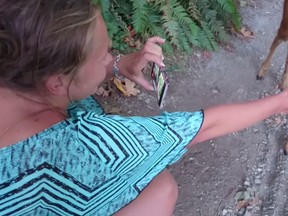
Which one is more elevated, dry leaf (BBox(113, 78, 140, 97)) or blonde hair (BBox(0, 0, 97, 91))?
blonde hair (BBox(0, 0, 97, 91))

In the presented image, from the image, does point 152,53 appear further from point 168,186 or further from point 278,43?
point 278,43

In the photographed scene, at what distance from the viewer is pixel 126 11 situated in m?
4.49

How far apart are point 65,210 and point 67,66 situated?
1.67 ft

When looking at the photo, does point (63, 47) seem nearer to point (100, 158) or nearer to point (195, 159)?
point (100, 158)

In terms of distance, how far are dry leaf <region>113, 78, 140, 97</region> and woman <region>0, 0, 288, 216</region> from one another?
177cm

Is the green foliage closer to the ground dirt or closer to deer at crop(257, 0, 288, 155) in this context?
the ground dirt

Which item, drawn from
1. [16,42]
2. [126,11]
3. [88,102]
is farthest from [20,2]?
[126,11]

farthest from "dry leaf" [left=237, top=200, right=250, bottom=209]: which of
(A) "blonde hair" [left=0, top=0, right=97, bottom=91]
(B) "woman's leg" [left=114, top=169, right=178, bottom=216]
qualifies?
(A) "blonde hair" [left=0, top=0, right=97, bottom=91]

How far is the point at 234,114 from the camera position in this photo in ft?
7.70

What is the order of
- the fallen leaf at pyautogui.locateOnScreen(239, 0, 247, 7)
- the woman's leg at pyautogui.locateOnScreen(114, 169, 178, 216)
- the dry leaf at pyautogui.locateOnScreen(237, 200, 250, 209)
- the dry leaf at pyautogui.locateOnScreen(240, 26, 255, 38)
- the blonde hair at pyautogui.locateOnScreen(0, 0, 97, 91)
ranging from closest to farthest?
the blonde hair at pyautogui.locateOnScreen(0, 0, 97, 91) < the woman's leg at pyautogui.locateOnScreen(114, 169, 178, 216) < the dry leaf at pyautogui.locateOnScreen(237, 200, 250, 209) < the dry leaf at pyautogui.locateOnScreen(240, 26, 255, 38) < the fallen leaf at pyautogui.locateOnScreen(239, 0, 247, 7)

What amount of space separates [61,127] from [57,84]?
0.45ft

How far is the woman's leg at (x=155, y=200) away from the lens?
229cm

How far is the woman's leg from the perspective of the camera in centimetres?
229

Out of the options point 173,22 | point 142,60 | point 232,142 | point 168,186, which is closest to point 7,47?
point 142,60
